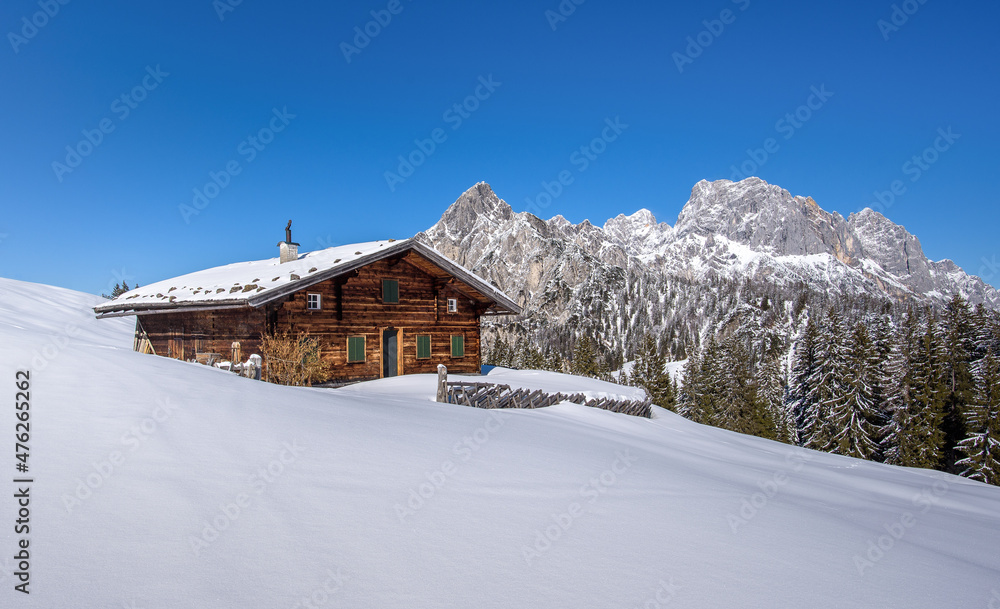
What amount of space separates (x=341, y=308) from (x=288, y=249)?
581 cm

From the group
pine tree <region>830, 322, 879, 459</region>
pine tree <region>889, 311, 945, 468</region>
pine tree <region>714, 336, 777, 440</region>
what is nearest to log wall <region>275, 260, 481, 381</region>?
pine tree <region>830, 322, 879, 459</region>

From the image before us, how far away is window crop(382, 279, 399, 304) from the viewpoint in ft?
74.9

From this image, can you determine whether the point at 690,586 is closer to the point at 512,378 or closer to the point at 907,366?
the point at 512,378

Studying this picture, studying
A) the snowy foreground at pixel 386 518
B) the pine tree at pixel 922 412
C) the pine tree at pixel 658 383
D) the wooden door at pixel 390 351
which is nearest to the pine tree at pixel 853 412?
the pine tree at pixel 922 412

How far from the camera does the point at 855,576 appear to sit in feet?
15.0

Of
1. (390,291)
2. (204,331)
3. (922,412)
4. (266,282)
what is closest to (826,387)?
(922,412)

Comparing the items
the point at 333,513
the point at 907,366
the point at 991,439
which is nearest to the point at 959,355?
the point at 907,366

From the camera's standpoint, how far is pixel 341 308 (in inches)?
843

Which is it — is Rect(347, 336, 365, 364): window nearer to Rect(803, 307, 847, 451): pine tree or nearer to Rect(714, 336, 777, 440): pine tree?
Rect(803, 307, 847, 451): pine tree

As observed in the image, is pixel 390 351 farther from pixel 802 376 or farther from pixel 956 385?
pixel 956 385

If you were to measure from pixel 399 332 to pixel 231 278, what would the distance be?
7.51 meters

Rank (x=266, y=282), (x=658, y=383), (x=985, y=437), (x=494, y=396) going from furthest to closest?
(x=658, y=383) → (x=985, y=437) → (x=266, y=282) → (x=494, y=396)

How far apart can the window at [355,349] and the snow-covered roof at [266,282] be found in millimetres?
2843

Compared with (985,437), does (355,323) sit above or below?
above
